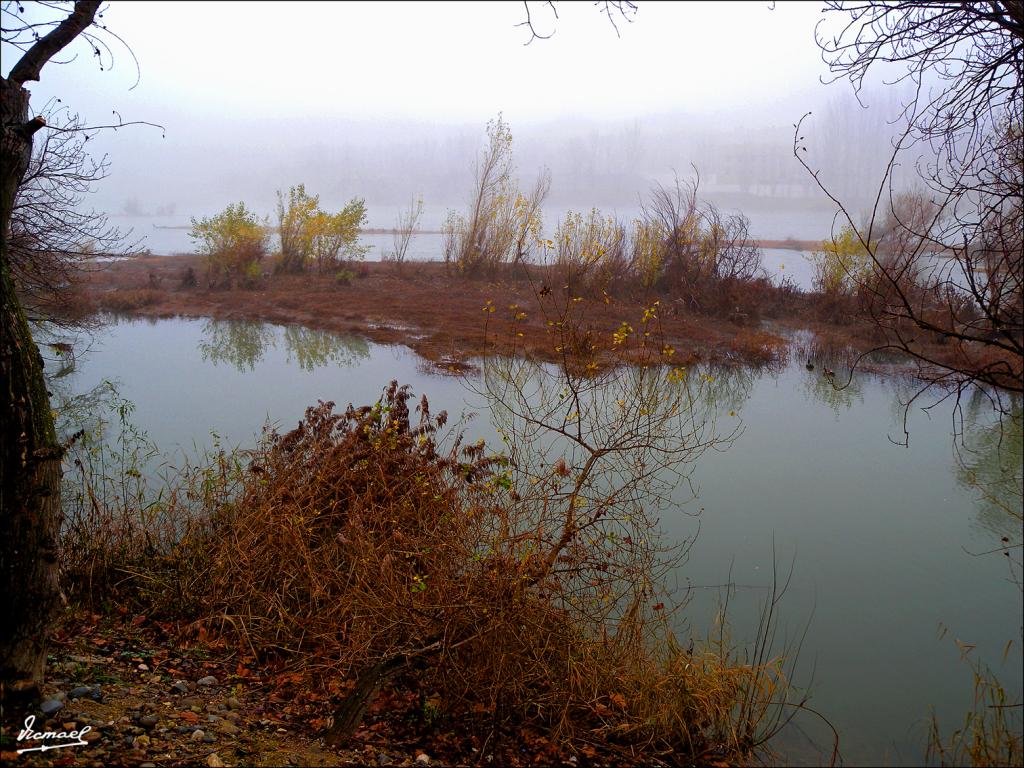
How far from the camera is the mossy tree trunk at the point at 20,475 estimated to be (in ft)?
9.27

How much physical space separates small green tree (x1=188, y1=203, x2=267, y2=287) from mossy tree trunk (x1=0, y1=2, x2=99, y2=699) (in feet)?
61.0

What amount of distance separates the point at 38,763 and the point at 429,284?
770 inches

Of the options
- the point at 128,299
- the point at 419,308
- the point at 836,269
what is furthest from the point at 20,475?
the point at 836,269

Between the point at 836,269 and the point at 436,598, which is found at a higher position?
the point at 836,269

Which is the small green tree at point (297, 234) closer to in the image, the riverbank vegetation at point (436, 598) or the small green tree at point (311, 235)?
the small green tree at point (311, 235)

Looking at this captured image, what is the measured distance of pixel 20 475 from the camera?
2854 mm

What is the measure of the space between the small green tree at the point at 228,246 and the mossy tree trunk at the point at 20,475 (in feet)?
61.0

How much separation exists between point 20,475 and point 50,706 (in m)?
0.89

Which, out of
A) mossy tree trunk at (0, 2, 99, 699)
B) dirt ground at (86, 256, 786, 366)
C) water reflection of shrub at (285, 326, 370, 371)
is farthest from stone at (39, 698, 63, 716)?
water reflection of shrub at (285, 326, 370, 371)

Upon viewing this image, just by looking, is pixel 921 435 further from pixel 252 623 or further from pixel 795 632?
pixel 252 623

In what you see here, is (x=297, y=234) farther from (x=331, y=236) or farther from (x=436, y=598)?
(x=436, y=598)

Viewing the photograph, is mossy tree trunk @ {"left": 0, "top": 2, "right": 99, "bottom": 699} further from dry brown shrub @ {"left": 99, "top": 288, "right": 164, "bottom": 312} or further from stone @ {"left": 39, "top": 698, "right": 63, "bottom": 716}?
dry brown shrub @ {"left": 99, "top": 288, "right": 164, "bottom": 312}

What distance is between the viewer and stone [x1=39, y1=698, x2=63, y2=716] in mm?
2840

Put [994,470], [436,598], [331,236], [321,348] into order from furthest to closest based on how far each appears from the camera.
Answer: [331,236] → [321,348] → [994,470] → [436,598]
